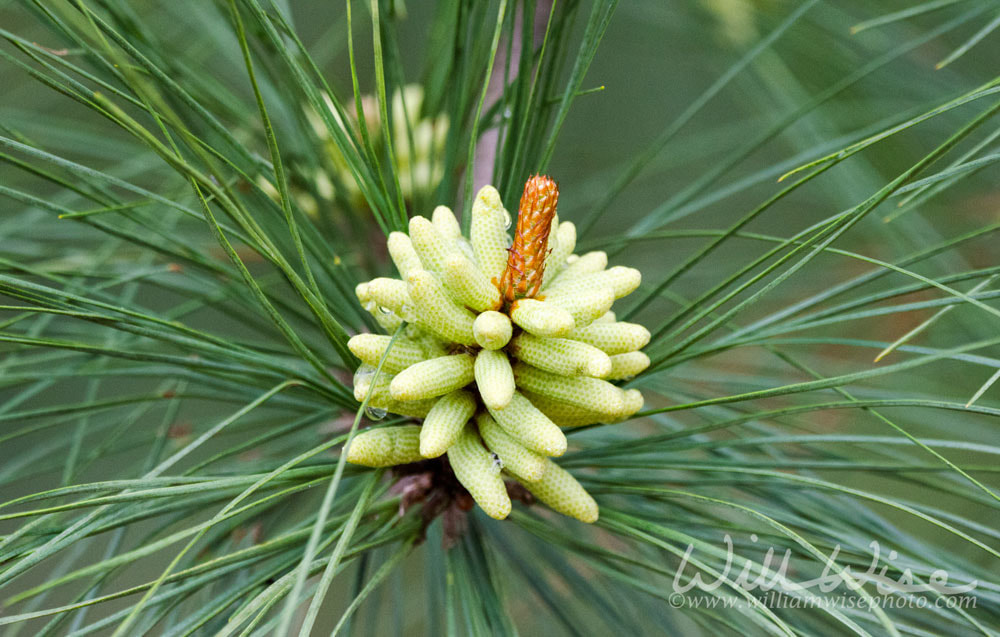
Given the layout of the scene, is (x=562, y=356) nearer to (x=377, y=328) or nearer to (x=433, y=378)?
(x=433, y=378)

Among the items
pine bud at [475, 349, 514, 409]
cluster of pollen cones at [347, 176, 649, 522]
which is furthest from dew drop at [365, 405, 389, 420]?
pine bud at [475, 349, 514, 409]

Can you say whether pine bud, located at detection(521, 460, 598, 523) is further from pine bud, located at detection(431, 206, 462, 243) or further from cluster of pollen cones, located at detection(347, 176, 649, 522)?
pine bud, located at detection(431, 206, 462, 243)

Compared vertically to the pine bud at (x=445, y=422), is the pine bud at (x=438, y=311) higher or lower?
higher

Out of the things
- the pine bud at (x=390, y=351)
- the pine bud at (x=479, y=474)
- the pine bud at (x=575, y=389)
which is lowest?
the pine bud at (x=479, y=474)

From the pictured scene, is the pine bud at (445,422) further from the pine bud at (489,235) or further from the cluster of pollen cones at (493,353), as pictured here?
the pine bud at (489,235)

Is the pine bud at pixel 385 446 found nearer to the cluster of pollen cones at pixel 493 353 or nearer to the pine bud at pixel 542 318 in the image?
the cluster of pollen cones at pixel 493 353

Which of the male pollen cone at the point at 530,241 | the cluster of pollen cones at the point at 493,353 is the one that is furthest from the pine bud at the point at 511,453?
the male pollen cone at the point at 530,241

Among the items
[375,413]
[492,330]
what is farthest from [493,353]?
[375,413]
